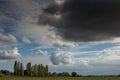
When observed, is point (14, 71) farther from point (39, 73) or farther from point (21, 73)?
point (39, 73)

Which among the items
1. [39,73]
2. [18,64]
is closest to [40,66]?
[39,73]

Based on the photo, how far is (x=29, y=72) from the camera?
131m

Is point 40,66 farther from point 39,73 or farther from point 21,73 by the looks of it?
point 21,73

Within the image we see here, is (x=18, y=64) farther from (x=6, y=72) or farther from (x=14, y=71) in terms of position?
(x=6, y=72)

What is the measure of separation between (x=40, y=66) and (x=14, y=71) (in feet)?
54.5

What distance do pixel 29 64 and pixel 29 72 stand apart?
211 inches

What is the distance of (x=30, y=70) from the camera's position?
5187 inches

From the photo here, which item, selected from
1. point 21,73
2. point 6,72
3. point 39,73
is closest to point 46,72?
point 39,73

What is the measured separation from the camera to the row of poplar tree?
5034 inches

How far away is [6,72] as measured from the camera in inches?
5472

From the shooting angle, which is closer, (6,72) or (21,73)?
(21,73)

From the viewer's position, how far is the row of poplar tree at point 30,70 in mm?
127875

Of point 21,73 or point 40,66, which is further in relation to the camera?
point 40,66

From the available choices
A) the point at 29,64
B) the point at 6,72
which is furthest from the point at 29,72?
the point at 6,72
